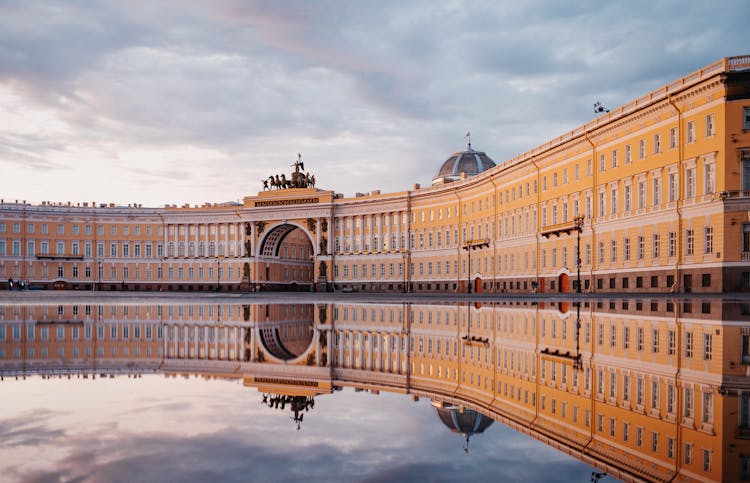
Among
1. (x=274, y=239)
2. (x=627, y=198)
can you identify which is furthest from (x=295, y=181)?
(x=627, y=198)

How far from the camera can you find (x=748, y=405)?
5812 millimetres

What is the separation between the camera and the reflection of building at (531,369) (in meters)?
4.66

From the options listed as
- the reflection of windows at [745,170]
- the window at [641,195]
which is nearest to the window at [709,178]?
the reflection of windows at [745,170]

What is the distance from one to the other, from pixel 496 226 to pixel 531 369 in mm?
70431

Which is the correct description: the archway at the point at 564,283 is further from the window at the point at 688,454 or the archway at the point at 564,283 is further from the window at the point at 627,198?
the window at the point at 688,454

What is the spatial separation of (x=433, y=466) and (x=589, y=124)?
→ 2221 inches

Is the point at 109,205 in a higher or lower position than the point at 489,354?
higher

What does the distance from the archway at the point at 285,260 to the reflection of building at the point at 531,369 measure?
100 metres

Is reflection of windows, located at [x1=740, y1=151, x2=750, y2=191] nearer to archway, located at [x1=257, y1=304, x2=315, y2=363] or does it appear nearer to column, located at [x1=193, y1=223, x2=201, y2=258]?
archway, located at [x1=257, y1=304, x2=315, y2=363]

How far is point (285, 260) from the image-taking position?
411ft

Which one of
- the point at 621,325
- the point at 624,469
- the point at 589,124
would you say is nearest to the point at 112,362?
the point at 624,469

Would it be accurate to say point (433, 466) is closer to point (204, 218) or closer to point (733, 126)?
point (733, 126)

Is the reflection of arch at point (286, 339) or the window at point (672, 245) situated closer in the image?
the reflection of arch at point (286, 339)

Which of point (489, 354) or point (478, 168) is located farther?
point (478, 168)
